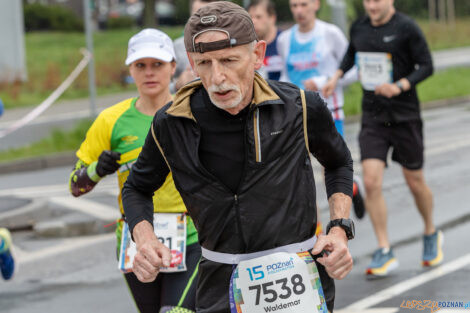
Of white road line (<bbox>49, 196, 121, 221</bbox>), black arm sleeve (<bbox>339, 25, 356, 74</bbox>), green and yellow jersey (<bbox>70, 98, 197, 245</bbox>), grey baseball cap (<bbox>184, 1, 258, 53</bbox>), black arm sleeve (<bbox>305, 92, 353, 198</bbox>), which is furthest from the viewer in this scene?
white road line (<bbox>49, 196, 121, 221</bbox>)

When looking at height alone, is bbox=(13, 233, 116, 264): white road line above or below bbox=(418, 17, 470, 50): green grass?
above

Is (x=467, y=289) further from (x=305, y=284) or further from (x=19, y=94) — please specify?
(x=19, y=94)

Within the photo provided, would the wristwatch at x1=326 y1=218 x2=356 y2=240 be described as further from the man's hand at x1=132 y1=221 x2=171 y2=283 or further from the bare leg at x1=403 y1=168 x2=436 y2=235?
the bare leg at x1=403 y1=168 x2=436 y2=235

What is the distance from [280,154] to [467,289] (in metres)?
3.42

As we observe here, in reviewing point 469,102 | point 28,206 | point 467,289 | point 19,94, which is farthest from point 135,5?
point 467,289

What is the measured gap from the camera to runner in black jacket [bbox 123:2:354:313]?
323cm

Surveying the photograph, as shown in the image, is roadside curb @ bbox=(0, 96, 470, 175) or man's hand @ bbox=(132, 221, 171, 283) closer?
man's hand @ bbox=(132, 221, 171, 283)

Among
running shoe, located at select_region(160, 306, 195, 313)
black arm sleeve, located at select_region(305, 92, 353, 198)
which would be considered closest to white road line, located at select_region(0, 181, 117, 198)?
running shoe, located at select_region(160, 306, 195, 313)

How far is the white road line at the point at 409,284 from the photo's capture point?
244 inches

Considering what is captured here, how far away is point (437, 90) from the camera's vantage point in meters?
23.2

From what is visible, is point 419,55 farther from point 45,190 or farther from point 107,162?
point 45,190

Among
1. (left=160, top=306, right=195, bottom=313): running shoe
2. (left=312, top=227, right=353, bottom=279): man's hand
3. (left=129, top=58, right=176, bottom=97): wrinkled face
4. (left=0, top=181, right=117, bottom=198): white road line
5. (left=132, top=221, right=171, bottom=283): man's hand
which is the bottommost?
(left=0, top=181, right=117, bottom=198): white road line

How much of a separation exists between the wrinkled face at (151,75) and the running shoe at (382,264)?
2.74 meters

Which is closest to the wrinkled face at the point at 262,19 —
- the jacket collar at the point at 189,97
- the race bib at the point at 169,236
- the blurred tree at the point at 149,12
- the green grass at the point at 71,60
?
the race bib at the point at 169,236
